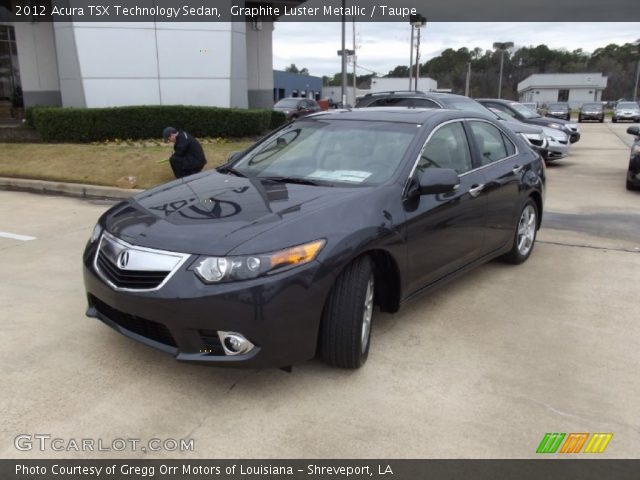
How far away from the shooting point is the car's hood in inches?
117

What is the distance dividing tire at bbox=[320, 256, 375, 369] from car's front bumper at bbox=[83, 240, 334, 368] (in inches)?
4.2

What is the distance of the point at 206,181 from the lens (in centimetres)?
406

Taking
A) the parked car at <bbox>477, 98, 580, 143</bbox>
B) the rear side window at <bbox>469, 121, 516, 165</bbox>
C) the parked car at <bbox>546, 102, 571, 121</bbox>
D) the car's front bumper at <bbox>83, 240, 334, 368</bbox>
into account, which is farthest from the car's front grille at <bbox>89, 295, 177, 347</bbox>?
the parked car at <bbox>546, 102, 571, 121</bbox>

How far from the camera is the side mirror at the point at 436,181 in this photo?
369 cm

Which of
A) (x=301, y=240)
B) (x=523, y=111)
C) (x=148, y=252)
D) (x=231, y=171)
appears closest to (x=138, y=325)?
(x=148, y=252)

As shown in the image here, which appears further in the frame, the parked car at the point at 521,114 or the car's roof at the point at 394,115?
the parked car at the point at 521,114

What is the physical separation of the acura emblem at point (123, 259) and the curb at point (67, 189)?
6.40 m

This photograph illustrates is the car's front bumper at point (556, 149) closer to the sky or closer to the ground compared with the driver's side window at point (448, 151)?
closer to the ground

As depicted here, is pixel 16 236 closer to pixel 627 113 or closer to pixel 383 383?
pixel 383 383

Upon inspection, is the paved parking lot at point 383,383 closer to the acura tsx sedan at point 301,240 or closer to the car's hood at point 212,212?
the acura tsx sedan at point 301,240

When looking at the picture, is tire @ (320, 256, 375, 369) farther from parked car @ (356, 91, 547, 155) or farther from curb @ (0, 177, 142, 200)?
parked car @ (356, 91, 547, 155)

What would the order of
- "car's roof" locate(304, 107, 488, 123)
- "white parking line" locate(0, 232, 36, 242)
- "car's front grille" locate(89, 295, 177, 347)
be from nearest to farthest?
"car's front grille" locate(89, 295, 177, 347), "car's roof" locate(304, 107, 488, 123), "white parking line" locate(0, 232, 36, 242)

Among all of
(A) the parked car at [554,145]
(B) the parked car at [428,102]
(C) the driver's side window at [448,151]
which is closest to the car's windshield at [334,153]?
(C) the driver's side window at [448,151]

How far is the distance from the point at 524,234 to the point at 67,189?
25.3 ft
